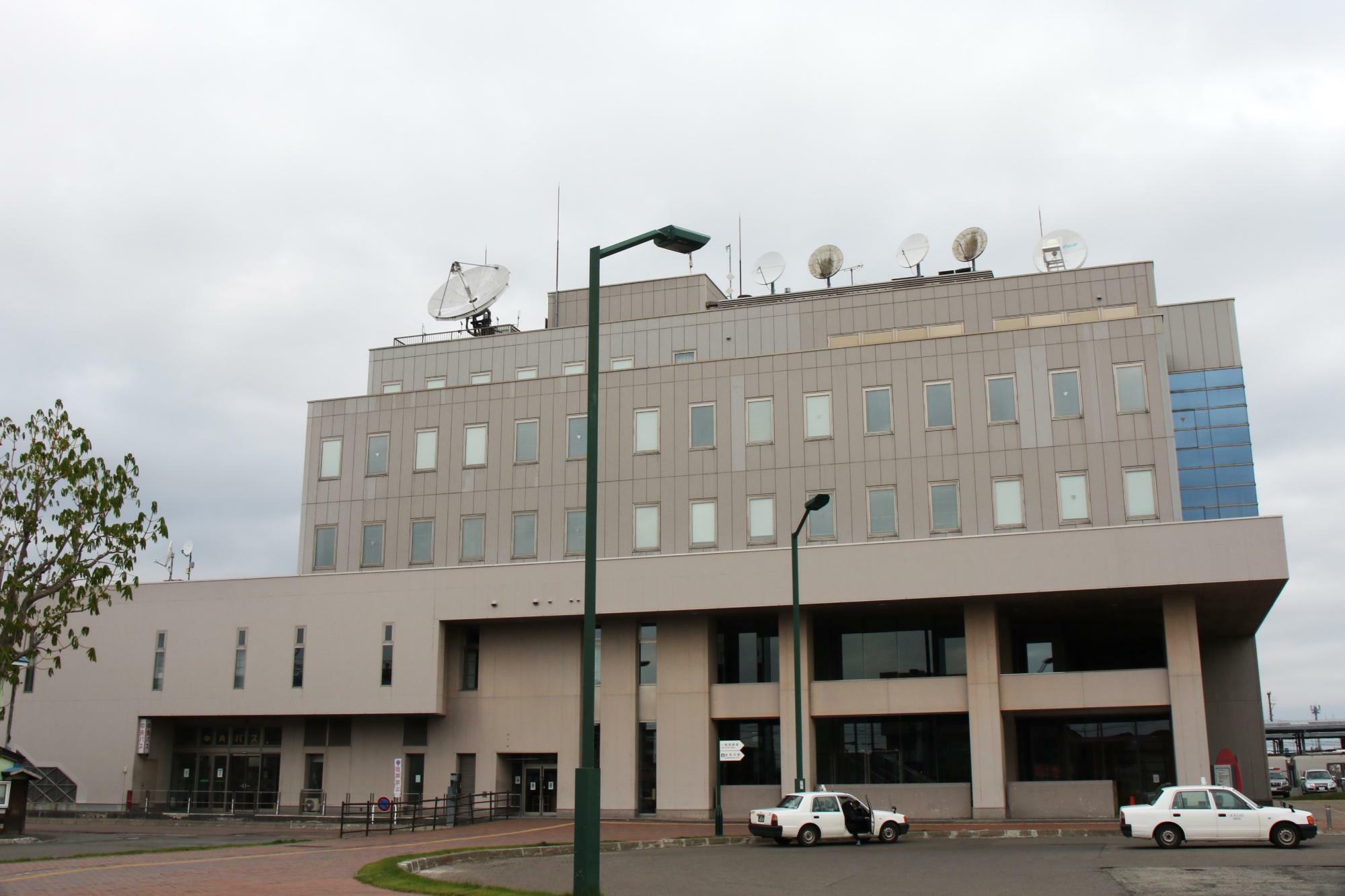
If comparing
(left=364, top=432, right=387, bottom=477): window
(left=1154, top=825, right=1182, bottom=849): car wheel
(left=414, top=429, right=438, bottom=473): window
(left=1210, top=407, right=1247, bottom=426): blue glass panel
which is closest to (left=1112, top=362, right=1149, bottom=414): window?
(left=1210, top=407, right=1247, bottom=426): blue glass panel

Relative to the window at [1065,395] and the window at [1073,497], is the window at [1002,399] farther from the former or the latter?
the window at [1073,497]

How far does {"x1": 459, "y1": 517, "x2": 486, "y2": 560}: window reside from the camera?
49.0 meters

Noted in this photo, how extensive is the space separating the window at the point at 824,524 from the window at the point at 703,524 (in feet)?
12.2

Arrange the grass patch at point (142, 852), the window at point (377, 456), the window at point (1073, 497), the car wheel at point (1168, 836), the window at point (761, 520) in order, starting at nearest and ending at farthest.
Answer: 1. the grass patch at point (142, 852)
2. the car wheel at point (1168, 836)
3. the window at point (1073, 497)
4. the window at point (761, 520)
5. the window at point (377, 456)

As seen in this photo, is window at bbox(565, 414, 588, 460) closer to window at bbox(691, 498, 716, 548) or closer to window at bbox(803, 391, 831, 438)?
window at bbox(691, 498, 716, 548)

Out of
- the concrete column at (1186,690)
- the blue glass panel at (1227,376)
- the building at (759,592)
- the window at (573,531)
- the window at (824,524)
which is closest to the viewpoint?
the concrete column at (1186,690)

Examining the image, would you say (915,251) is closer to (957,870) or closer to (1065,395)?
(1065,395)

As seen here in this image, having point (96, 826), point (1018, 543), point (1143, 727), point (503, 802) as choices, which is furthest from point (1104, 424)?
point (96, 826)

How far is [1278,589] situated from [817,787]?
53.8ft

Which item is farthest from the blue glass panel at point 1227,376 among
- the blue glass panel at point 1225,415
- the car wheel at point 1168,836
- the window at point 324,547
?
the window at point 324,547

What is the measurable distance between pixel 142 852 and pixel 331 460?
27887 mm

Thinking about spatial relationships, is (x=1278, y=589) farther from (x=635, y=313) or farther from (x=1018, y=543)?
(x=635, y=313)

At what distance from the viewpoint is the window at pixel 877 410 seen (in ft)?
148

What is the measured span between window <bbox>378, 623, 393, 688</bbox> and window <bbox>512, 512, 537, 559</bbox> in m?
5.66
